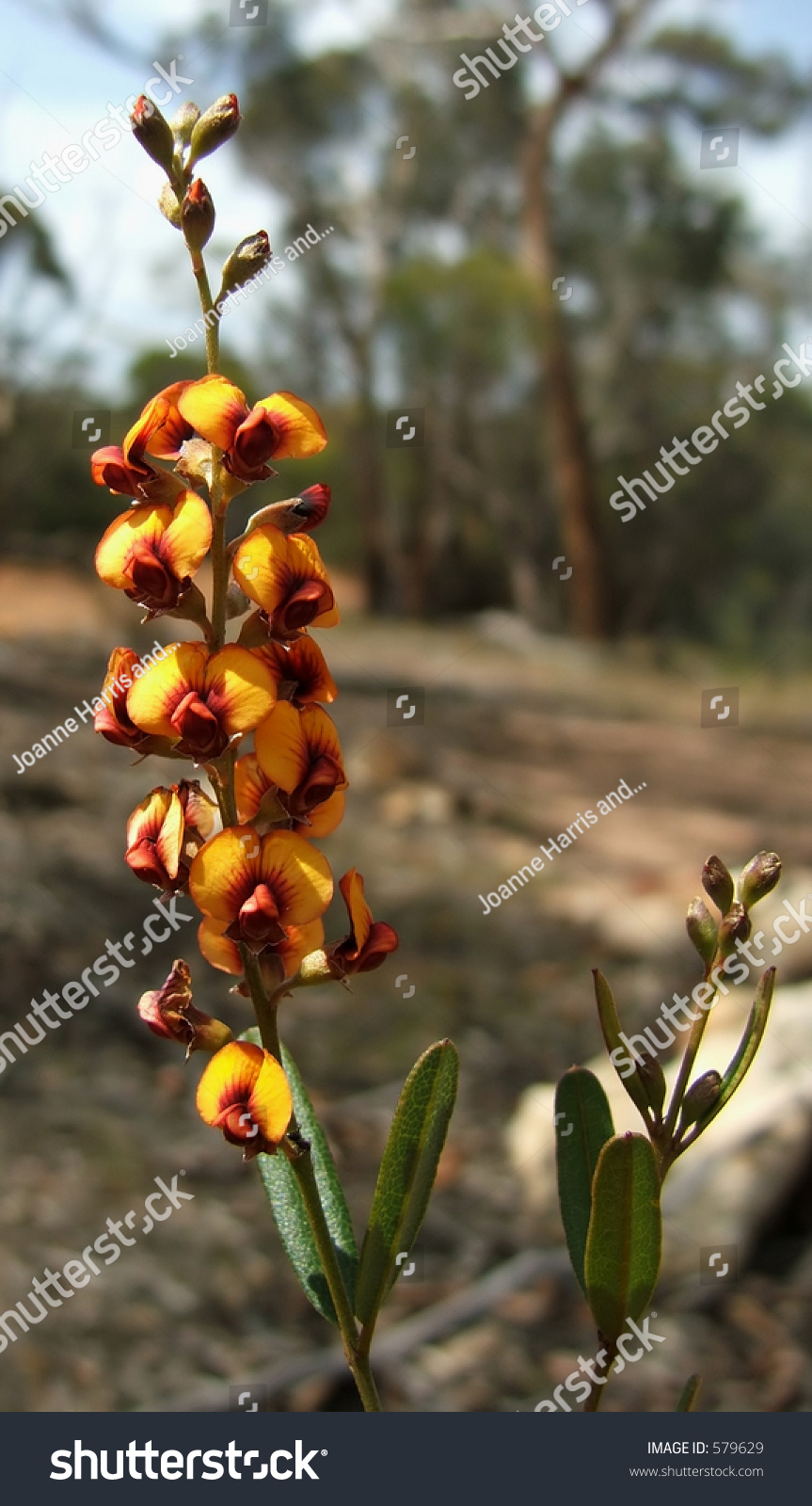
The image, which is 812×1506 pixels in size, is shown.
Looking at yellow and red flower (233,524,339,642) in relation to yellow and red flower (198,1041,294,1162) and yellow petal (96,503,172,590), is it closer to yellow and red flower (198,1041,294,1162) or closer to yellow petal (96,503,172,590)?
yellow petal (96,503,172,590)

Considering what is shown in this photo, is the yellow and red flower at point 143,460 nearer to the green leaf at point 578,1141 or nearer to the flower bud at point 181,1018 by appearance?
the flower bud at point 181,1018

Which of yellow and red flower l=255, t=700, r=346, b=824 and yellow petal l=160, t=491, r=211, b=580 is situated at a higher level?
yellow petal l=160, t=491, r=211, b=580

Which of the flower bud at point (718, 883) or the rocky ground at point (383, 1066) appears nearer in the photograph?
the flower bud at point (718, 883)

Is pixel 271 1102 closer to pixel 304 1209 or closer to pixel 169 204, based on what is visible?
pixel 304 1209

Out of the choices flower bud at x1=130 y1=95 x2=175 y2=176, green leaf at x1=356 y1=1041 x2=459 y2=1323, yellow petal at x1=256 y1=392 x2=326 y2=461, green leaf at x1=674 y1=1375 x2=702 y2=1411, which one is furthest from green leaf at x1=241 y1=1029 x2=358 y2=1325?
flower bud at x1=130 y1=95 x2=175 y2=176

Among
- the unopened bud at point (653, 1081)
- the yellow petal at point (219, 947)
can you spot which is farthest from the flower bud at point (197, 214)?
the unopened bud at point (653, 1081)

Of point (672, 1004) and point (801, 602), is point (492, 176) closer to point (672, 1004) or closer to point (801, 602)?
point (801, 602)

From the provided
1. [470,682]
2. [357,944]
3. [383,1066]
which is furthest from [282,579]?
[470,682]

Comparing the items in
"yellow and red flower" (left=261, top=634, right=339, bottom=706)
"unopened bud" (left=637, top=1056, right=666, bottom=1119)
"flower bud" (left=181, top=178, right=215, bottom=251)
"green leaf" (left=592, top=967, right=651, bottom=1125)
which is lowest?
"unopened bud" (left=637, top=1056, right=666, bottom=1119)
